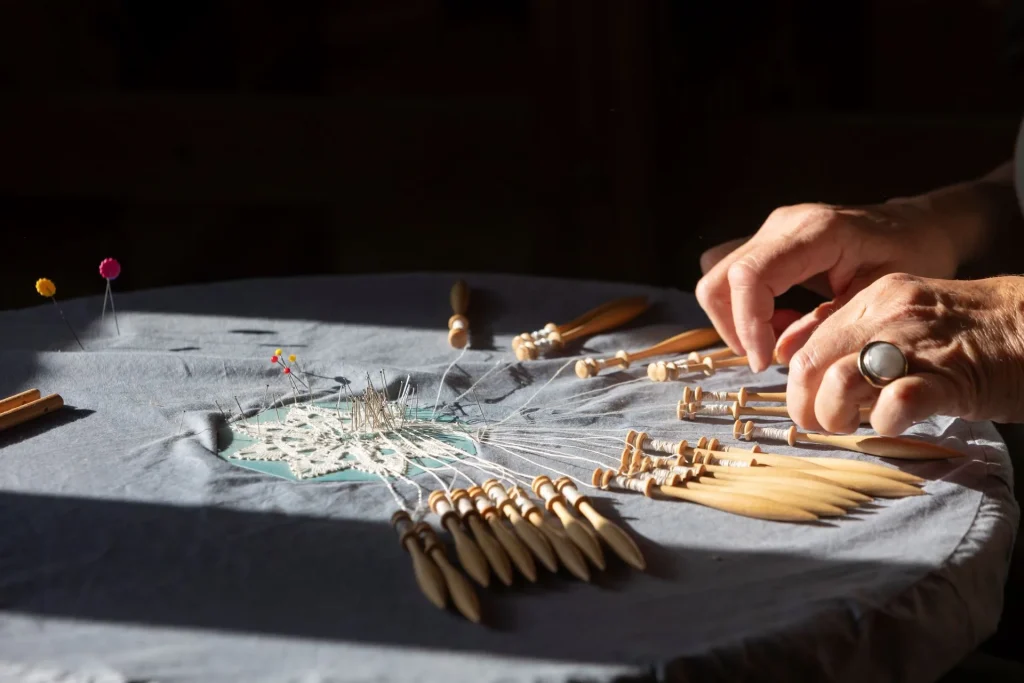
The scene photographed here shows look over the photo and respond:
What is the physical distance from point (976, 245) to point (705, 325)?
0.56 metres

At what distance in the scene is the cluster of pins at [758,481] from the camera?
4.42 ft

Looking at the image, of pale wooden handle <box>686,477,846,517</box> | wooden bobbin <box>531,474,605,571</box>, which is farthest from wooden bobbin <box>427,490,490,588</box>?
pale wooden handle <box>686,477,846,517</box>

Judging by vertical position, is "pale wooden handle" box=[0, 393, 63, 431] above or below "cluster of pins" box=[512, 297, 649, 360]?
above

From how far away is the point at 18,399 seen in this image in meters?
1.77

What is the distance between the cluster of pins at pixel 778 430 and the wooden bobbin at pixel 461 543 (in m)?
0.53

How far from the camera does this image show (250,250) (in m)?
6.50

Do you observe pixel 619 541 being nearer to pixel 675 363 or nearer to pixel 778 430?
pixel 778 430

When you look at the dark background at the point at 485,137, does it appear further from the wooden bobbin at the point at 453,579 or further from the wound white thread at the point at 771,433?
the wooden bobbin at the point at 453,579

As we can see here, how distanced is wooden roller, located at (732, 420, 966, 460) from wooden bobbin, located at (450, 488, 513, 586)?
0.51m

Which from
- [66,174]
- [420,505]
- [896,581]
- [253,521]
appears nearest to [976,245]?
[896,581]

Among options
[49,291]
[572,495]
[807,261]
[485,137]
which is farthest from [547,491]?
[485,137]

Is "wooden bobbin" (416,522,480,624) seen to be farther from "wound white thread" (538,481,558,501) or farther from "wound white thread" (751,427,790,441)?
"wound white thread" (751,427,790,441)

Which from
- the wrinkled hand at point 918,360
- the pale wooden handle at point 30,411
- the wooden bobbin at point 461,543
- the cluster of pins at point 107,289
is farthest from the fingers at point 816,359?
the cluster of pins at point 107,289

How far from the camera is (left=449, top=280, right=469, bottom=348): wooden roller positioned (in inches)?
84.3
